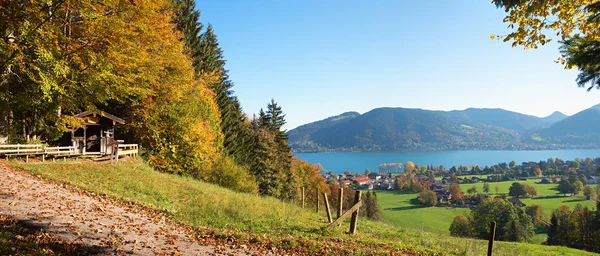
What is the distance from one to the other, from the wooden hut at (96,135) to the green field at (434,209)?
5373 cm

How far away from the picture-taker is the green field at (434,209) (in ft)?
240

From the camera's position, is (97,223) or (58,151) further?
(58,151)

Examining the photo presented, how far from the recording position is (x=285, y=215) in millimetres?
15406

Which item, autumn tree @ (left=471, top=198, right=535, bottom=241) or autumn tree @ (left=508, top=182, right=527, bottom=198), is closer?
autumn tree @ (left=471, top=198, right=535, bottom=241)

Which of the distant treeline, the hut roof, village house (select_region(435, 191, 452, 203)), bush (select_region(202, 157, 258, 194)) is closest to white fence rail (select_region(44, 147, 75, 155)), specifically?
the distant treeline

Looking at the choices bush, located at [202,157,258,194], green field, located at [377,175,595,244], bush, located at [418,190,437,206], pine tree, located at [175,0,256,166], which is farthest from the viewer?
bush, located at [418,190,437,206]

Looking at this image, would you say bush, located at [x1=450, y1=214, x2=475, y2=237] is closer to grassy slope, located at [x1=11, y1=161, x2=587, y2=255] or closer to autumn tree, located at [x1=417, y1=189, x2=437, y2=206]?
autumn tree, located at [x1=417, y1=189, x2=437, y2=206]

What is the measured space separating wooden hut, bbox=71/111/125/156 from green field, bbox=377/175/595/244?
53735 millimetres

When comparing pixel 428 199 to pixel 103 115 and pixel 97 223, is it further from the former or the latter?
pixel 97 223

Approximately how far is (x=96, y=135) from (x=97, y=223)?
20806 mm

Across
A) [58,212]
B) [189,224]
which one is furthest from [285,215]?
[58,212]

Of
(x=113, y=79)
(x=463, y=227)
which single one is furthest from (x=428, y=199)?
(x=113, y=79)

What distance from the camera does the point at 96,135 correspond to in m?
27.4

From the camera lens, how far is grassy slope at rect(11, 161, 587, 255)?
11078 millimetres
